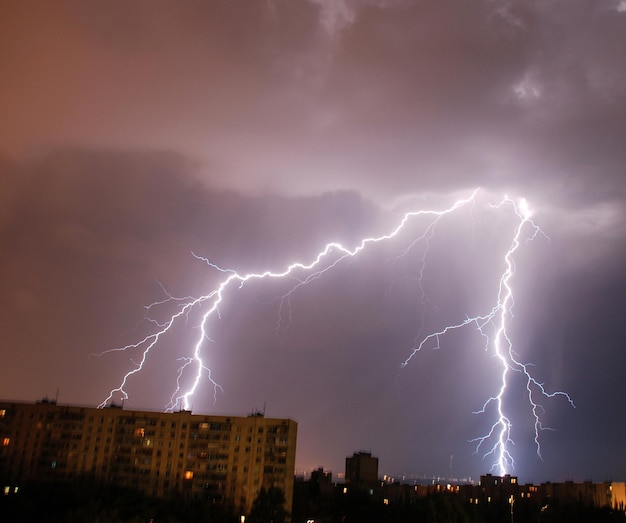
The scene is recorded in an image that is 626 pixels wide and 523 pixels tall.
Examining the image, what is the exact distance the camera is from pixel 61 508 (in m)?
23.6

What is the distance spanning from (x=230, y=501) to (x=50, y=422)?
36.6 ft

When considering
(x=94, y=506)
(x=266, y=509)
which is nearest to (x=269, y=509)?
Result: (x=266, y=509)

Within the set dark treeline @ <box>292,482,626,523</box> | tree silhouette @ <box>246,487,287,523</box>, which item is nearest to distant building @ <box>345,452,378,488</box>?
dark treeline @ <box>292,482,626,523</box>

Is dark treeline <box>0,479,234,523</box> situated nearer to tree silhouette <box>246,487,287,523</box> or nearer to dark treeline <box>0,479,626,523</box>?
dark treeline <box>0,479,626,523</box>

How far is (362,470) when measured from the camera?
51.6 m

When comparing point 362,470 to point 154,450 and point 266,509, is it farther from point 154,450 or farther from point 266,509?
point 266,509

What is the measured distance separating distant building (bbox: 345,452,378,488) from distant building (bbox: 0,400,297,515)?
21.1m

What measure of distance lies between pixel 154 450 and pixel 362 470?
24081 millimetres

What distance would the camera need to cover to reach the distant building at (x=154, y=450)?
3148 centimetres

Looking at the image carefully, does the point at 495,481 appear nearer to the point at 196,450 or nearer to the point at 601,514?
the point at 601,514

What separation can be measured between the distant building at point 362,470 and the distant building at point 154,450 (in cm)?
2107

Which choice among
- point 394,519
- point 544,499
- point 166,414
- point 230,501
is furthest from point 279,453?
point 544,499

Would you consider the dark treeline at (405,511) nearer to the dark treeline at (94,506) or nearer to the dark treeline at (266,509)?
the dark treeline at (266,509)

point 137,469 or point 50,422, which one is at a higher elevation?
point 50,422
